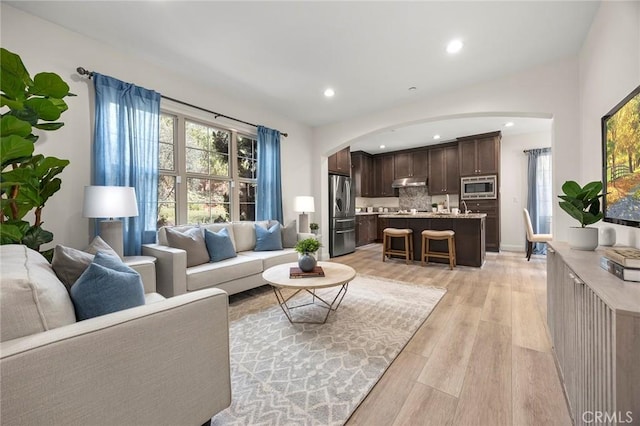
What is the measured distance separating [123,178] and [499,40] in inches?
161

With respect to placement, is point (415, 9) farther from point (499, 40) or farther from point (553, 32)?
point (553, 32)

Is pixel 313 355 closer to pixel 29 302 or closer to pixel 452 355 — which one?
pixel 452 355

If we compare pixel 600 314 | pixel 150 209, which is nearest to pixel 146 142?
pixel 150 209

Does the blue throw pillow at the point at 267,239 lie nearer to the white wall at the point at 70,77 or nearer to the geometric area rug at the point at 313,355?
the geometric area rug at the point at 313,355

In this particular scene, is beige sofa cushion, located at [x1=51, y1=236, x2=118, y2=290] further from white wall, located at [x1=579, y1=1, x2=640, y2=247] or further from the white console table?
white wall, located at [x1=579, y1=1, x2=640, y2=247]

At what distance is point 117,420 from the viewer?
0.87 metres

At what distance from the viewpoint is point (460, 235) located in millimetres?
4426

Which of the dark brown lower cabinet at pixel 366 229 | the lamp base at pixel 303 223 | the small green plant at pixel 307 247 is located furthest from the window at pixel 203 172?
the dark brown lower cabinet at pixel 366 229

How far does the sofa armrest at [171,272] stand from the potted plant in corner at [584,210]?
9.88ft

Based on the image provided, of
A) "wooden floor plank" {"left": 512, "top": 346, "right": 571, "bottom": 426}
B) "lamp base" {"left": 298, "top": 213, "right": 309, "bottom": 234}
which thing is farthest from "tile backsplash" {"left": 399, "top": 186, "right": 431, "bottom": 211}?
"wooden floor plank" {"left": 512, "top": 346, "right": 571, "bottom": 426}

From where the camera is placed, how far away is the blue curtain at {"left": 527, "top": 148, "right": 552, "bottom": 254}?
209 inches

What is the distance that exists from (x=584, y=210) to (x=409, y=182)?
205 inches

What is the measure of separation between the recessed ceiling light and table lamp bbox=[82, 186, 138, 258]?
345cm

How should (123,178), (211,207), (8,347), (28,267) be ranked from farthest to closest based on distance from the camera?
(211,207) < (123,178) < (28,267) < (8,347)
